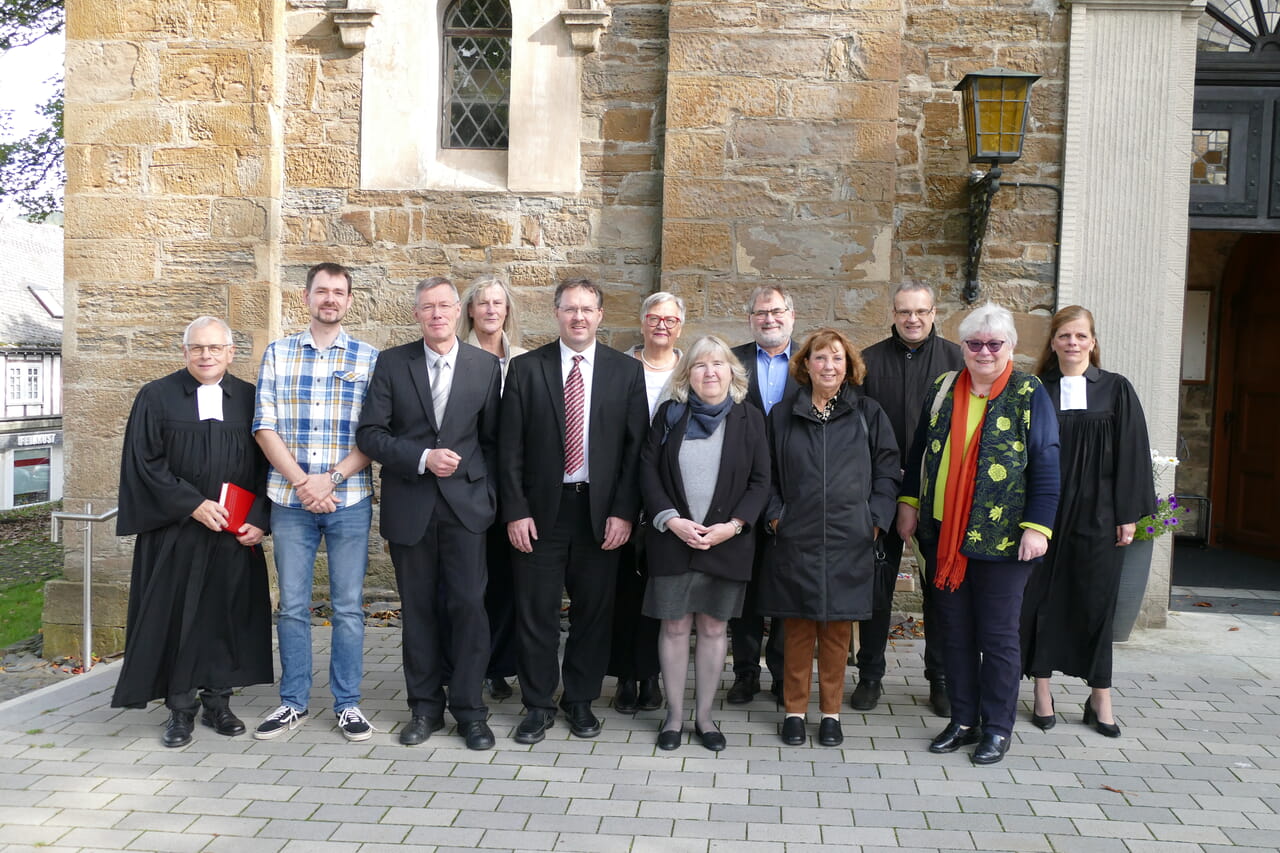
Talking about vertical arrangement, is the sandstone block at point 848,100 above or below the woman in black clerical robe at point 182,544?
above

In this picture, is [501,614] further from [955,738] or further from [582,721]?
[955,738]

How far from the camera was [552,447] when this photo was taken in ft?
14.3

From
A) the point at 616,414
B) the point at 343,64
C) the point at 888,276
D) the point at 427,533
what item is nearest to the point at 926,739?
the point at 616,414

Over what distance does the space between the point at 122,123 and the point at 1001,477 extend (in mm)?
5239

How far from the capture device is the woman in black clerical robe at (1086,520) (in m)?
4.54

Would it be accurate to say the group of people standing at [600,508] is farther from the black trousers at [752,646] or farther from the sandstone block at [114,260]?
the sandstone block at [114,260]

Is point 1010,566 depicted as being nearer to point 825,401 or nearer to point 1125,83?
point 825,401

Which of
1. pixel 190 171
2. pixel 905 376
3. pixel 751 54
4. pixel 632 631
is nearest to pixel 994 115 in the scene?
pixel 751 54

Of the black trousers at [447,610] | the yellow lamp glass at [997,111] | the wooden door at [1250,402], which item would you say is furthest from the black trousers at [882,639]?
the wooden door at [1250,402]

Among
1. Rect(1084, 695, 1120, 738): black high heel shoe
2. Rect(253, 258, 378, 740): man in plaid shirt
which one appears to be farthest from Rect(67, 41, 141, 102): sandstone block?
Rect(1084, 695, 1120, 738): black high heel shoe

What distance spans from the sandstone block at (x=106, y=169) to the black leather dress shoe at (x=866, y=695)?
483 cm

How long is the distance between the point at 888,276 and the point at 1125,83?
1.77 metres

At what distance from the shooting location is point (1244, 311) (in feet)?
33.0

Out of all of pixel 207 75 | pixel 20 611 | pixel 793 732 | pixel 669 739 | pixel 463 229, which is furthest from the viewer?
pixel 20 611
